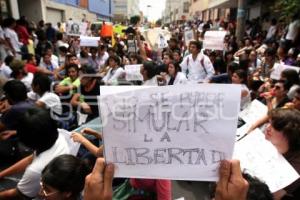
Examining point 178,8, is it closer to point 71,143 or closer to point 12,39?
point 12,39

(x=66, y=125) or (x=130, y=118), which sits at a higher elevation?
(x=130, y=118)

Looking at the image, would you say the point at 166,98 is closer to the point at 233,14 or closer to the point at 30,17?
the point at 30,17

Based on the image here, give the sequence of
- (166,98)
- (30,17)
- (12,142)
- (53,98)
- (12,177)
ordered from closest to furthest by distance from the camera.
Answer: (166,98)
(12,177)
(12,142)
(53,98)
(30,17)

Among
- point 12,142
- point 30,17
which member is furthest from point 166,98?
point 30,17

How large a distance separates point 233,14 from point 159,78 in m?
21.4

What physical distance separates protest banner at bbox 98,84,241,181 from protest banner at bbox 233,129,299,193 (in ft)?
2.85

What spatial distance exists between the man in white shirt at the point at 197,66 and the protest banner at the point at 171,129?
495 centimetres

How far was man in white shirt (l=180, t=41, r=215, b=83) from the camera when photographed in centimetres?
618

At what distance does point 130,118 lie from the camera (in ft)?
3.84

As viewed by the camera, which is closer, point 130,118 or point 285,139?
point 130,118


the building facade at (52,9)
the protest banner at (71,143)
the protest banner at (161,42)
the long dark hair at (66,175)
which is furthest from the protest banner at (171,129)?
the building facade at (52,9)

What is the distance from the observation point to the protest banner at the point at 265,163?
6.19 feet

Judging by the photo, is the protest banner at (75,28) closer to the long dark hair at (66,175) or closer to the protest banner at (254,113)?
the protest banner at (254,113)

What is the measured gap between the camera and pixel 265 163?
197 cm
